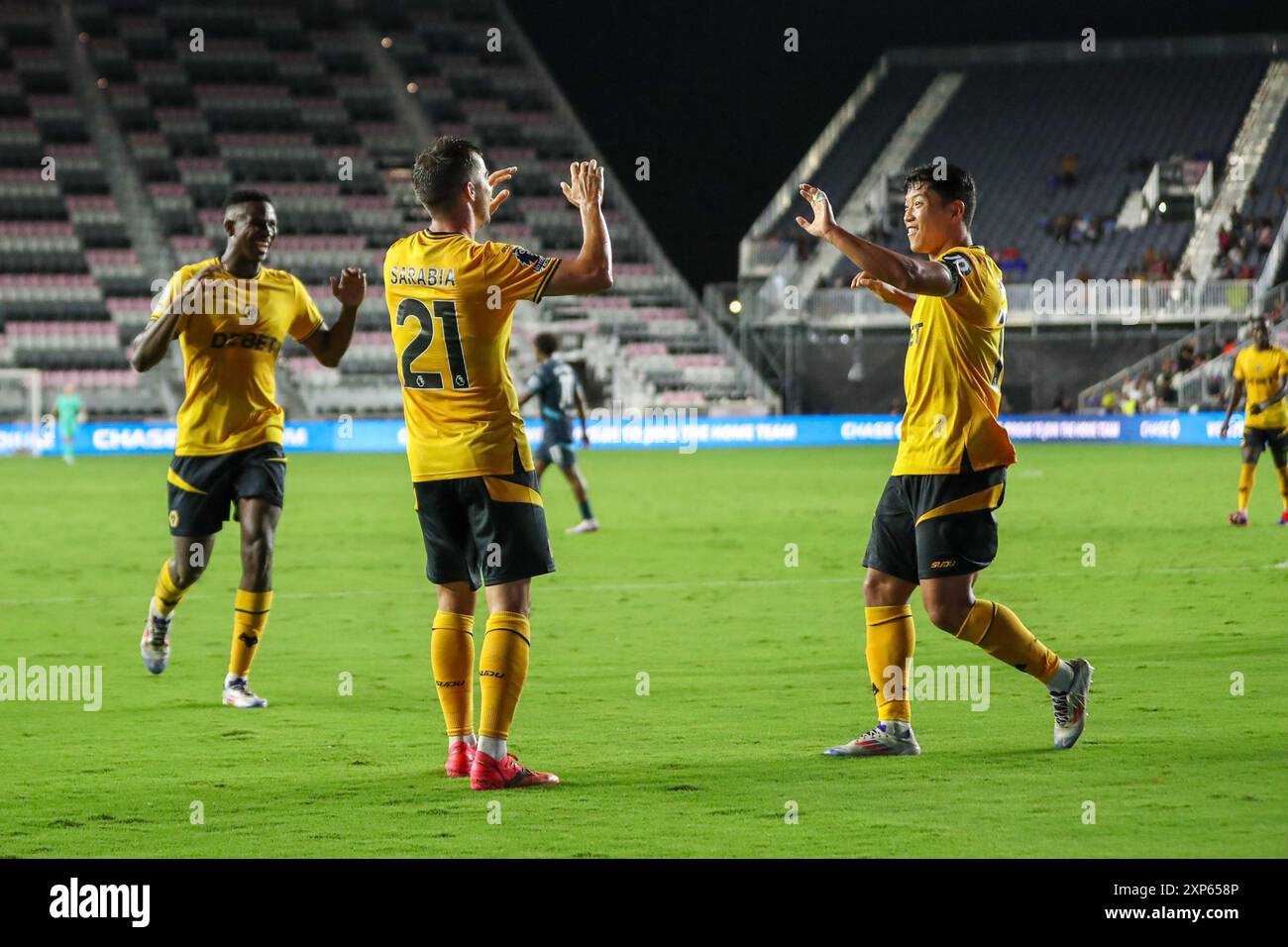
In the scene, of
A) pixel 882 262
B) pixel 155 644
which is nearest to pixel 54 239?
pixel 155 644

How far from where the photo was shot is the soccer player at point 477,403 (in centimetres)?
671

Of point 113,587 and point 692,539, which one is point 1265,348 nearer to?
point 692,539

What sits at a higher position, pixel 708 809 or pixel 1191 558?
pixel 1191 558

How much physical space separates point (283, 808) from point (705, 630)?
5.50 meters

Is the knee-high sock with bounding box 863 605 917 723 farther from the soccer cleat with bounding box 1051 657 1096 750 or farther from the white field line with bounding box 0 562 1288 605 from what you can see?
the white field line with bounding box 0 562 1288 605

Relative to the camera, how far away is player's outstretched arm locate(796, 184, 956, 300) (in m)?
6.32

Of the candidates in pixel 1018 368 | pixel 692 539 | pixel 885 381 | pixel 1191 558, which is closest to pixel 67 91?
pixel 885 381

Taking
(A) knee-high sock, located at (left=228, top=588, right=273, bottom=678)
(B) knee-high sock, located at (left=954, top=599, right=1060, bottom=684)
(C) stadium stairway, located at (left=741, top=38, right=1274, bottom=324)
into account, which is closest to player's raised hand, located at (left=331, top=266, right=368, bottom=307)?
(A) knee-high sock, located at (left=228, top=588, right=273, bottom=678)

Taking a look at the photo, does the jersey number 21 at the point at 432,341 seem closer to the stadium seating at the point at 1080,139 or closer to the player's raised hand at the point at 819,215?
the player's raised hand at the point at 819,215

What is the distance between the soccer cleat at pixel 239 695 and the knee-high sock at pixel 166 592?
28.9 inches

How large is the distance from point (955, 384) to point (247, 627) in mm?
3892

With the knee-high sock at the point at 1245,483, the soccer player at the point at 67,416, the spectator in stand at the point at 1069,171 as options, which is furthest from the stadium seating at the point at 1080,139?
the knee-high sock at the point at 1245,483
